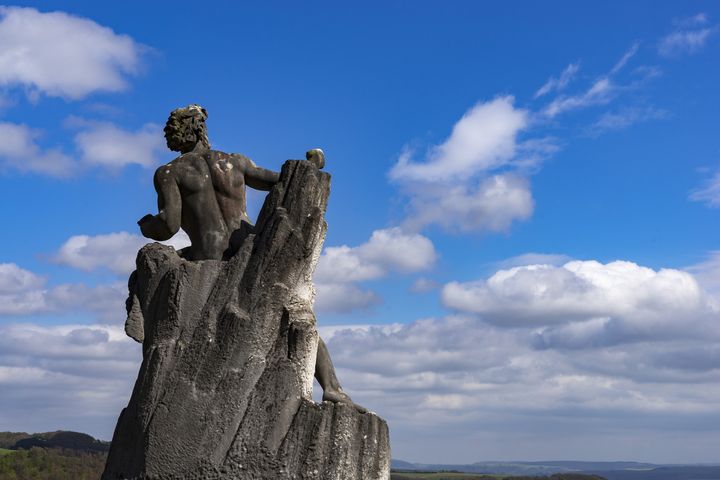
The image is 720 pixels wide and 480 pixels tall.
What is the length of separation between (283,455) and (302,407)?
52cm

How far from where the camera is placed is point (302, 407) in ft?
27.9

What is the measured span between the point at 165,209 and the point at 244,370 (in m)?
2.28

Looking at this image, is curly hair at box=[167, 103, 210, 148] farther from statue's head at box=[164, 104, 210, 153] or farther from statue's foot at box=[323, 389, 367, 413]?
statue's foot at box=[323, 389, 367, 413]

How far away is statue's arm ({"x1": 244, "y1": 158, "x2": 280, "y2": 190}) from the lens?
9.84m

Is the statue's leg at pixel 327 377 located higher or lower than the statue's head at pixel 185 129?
lower

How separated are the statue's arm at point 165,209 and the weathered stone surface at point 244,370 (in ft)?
1.24

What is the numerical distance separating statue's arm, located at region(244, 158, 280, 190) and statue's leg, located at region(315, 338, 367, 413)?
1.97m

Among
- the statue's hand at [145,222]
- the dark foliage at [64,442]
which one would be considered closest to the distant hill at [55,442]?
the dark foliage at [64,442]

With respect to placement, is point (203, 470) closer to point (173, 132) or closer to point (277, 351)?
point (277, 351)

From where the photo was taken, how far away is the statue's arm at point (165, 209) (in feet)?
31.7

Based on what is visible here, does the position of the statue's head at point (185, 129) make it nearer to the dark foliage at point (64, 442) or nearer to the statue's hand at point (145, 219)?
the statue's hand at point (145, 219)

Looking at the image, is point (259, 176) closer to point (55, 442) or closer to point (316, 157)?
point (316, 157)

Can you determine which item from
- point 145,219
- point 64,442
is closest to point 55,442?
point 64,442

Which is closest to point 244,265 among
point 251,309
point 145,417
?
Answer: point 251,309
